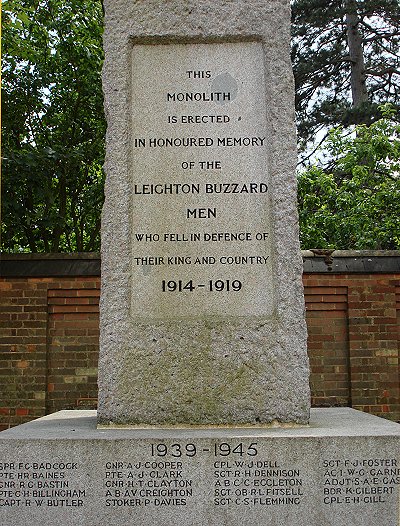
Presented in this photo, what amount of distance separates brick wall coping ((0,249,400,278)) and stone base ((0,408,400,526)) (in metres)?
4.54

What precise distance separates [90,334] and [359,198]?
6069 millimetres

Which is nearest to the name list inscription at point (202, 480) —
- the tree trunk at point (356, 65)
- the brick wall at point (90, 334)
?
the brick wall at point (90, 334)

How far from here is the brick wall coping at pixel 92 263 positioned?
7520mm

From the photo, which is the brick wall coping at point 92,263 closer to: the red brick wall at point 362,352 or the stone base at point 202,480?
the red brick wall at point 362,352

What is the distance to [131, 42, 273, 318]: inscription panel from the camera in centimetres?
374

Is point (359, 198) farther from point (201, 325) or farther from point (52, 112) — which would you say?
point (201, 325)

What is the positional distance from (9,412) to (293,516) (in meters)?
5.13

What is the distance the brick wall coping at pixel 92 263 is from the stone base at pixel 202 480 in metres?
4.54

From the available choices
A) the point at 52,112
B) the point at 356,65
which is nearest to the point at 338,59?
the point at 356,65

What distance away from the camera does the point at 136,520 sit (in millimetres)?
2955

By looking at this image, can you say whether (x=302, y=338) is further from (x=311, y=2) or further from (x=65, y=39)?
(x=311, y=2)

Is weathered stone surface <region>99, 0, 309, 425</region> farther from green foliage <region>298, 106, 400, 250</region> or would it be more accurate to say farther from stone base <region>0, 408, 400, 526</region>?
green foliage <region>298, 106, 400, 250</region>

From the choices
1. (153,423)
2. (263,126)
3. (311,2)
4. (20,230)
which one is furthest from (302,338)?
(311,2)

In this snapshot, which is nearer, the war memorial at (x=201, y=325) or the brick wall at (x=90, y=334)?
the war memorial at (x=201, y=325)
